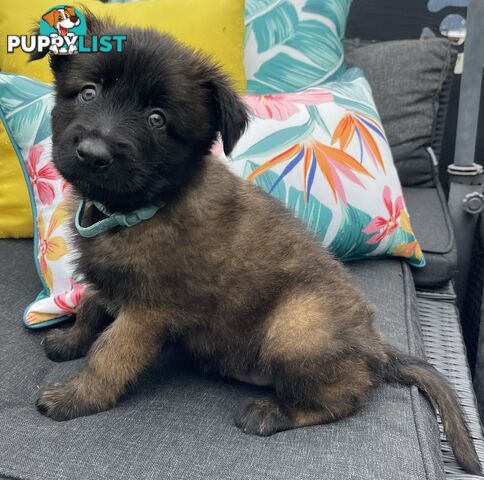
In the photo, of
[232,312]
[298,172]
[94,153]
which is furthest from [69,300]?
[298,172]

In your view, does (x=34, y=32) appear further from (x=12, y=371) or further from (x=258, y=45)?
(x=258, y=45)

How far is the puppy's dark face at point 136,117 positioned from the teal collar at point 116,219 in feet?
0.09

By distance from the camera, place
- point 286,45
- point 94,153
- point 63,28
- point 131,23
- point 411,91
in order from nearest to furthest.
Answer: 1. point 94,153
2. point 63,28
3. point 131,23
4. point 286,45
5. point 411,91

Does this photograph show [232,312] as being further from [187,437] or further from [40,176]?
[40,176]

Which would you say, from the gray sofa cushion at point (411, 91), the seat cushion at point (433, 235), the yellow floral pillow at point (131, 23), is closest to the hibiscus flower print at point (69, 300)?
the yellow floral pillow at point (131, 23)

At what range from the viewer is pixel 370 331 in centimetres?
161

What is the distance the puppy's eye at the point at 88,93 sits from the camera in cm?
144

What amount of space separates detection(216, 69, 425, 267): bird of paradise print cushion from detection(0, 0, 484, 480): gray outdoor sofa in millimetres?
161

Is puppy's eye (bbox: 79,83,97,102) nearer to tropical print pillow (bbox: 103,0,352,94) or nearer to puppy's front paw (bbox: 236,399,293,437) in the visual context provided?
puppy's front paw (bbox: 236,399,293,437)

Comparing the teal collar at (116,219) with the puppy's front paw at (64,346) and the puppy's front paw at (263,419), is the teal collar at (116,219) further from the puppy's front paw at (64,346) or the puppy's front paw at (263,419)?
the puppy's front paw at (263,419)

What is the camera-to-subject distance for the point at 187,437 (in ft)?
4.54

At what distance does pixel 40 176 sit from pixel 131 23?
0.72 meters

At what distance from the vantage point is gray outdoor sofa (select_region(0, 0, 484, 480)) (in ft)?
4.22

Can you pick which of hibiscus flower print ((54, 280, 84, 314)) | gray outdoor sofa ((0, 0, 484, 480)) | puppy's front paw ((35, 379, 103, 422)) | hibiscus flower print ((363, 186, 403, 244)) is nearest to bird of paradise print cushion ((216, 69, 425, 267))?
hibiscus flower print ((363, 186, 403, 244))
